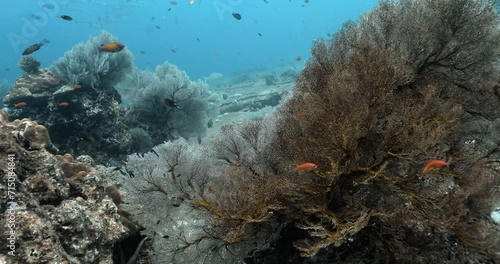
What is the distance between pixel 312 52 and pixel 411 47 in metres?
1.42

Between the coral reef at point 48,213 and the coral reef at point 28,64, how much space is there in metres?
9.31

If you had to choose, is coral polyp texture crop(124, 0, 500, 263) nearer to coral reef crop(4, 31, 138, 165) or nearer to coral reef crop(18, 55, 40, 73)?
coral reef crop(4, 31, 138, 165)

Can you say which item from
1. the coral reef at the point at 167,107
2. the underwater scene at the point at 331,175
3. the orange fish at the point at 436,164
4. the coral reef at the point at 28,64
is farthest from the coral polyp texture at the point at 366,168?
the coral reef at the point at 28,64

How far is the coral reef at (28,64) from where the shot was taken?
11125 mm

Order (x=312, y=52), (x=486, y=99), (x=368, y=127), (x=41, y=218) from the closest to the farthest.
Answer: (x=41, y=218), (x=368, y=127), (x=486, y=99), (x=312, y=52)

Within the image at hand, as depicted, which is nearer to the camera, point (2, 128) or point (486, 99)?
point (2, 128)

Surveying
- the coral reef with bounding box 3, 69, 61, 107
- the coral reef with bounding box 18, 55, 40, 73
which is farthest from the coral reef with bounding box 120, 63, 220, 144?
the coral reef with bounding box 18, 55, 40, 73

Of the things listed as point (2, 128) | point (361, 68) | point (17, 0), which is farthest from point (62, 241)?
point (17, 0)

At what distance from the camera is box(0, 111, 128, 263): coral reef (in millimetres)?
2711

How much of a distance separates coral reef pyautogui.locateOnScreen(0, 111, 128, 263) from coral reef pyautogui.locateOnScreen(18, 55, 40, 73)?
30.5 ft

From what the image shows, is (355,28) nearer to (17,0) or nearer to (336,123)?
(336,123)

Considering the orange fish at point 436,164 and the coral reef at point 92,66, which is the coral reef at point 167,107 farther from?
the orange fish at point 436,164

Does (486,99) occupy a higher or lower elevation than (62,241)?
higher

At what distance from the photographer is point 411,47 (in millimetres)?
4148
